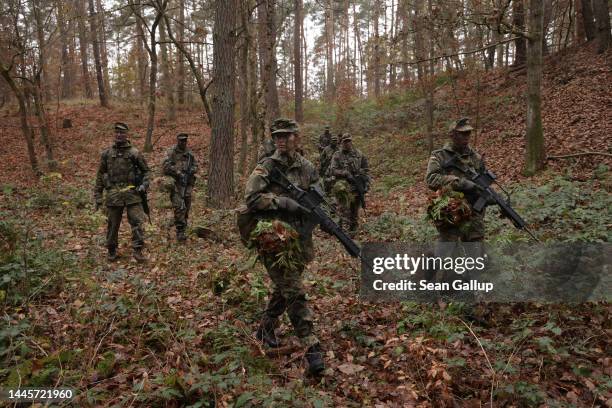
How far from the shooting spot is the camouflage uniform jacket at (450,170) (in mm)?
5617

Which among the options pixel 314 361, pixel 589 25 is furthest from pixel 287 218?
pixel 589 25

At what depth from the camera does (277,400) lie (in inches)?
139

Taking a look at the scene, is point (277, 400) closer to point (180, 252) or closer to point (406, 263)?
point (406, 263)

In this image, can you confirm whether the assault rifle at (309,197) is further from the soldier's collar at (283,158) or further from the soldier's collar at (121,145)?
the soldier's collar at (121,145)

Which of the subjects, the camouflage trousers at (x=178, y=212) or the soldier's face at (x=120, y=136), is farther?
the camouflage trousers at (x=178, y=212)

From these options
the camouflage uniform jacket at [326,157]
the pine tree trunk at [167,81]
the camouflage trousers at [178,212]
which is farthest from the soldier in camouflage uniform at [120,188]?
the pine tree trunk at [167,81]

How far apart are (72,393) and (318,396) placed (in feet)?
6.76

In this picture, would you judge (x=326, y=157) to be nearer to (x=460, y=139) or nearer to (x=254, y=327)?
(x=460, y=139)

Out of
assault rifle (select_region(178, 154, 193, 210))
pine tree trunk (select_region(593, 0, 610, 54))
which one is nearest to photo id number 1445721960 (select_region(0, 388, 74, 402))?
assault rifle (select_region(178, 154, 193, 210))

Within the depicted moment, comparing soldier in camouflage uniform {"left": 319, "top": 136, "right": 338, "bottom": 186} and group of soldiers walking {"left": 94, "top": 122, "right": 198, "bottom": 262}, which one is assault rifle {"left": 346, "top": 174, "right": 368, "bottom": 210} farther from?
group of soldiers walking {"left": 94, "top": 122, "right": 198, "bottom": 262}

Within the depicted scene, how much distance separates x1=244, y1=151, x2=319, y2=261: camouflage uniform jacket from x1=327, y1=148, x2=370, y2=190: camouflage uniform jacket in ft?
18.8

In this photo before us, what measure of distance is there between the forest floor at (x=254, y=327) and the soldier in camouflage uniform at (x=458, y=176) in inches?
37.1

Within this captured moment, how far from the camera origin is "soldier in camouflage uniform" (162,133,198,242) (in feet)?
31.3

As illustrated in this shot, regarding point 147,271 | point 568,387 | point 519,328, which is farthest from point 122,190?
point 568,387
